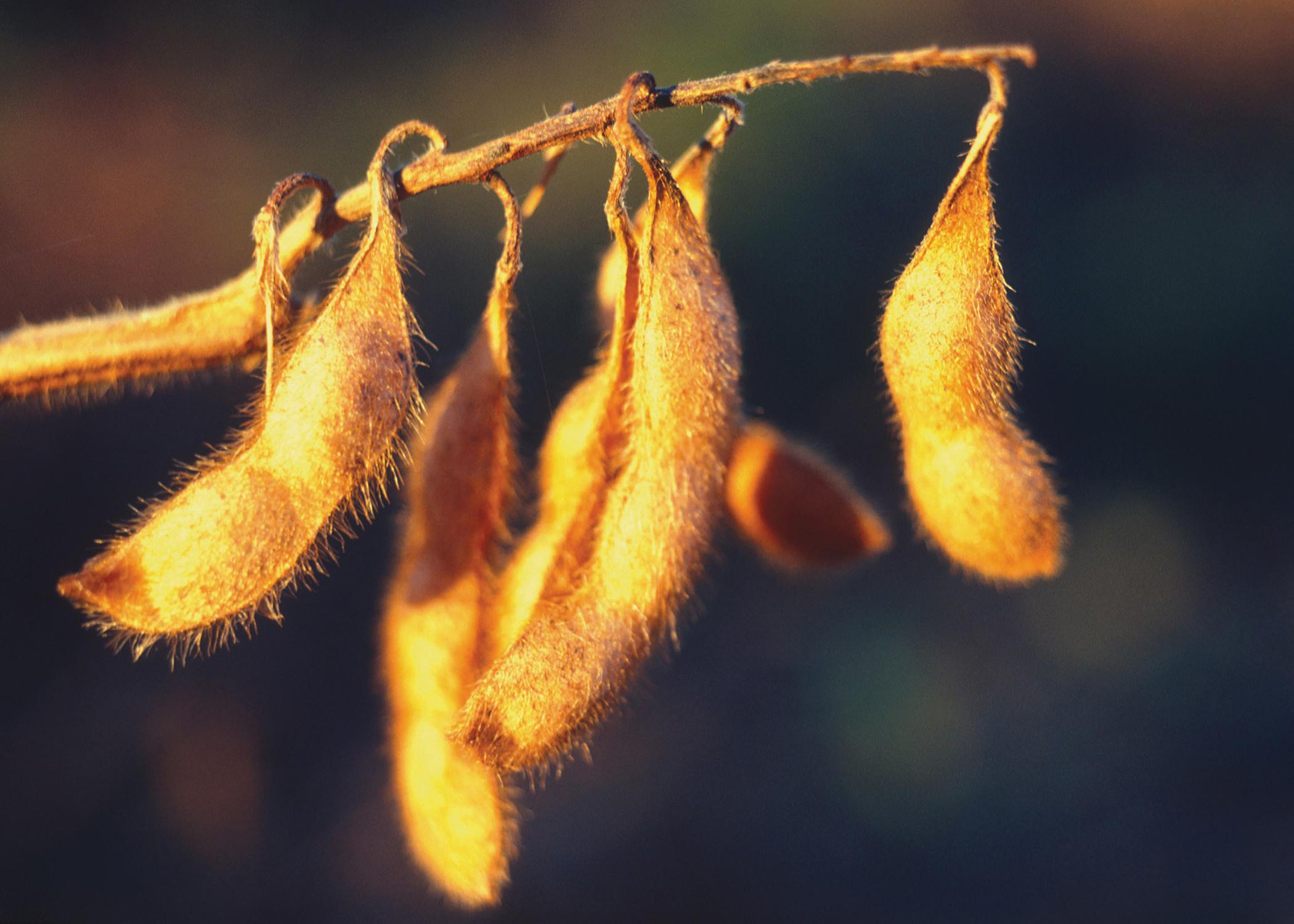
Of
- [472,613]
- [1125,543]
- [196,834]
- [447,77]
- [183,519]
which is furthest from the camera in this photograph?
[1125,543]

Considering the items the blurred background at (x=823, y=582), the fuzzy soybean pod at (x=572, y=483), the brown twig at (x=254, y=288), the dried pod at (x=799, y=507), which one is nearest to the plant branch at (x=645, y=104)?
the brown twig at (x=254, y=288)

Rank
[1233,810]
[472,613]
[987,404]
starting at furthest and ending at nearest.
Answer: [1233,810]
[472,613]
[987,404]

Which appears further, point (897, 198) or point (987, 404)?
point (897, 198)

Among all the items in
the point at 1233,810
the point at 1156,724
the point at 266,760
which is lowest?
the point at 1233,810

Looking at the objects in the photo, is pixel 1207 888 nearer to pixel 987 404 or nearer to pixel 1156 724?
pixel 1156 724

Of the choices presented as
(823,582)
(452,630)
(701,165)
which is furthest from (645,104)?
(823,582)

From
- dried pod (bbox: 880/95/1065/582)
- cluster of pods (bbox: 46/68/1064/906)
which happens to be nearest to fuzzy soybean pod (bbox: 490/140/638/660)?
cluster of pods (bbox: 46/68/1064/906)

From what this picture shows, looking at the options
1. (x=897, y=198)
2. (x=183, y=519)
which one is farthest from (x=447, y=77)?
(x=183, y=519)
